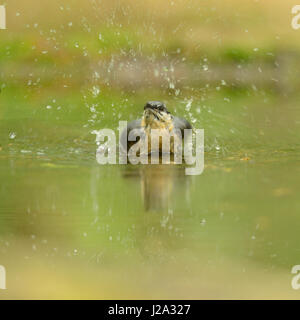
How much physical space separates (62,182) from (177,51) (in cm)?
773

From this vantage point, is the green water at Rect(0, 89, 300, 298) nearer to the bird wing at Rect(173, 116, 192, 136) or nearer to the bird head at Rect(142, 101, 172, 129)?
the bird wing at Rect(173, 116, 192, 136)

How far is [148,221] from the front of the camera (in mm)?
4832

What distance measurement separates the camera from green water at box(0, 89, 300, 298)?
388 centimetres

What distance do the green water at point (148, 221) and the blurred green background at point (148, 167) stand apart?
0.5 inches

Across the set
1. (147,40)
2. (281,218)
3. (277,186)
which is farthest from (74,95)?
(281,218)

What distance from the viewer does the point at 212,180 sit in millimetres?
6039

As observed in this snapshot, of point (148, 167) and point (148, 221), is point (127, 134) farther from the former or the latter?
point (148, 221)

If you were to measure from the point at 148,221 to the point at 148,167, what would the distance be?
187cm

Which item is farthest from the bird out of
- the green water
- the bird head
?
the green water

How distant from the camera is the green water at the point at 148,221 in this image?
12.7 ft

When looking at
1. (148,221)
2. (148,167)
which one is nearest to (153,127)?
(148,167)

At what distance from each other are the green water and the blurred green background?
0.04 ft

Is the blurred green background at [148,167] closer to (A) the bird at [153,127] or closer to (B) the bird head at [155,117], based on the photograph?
(A) the bird at [153,127]

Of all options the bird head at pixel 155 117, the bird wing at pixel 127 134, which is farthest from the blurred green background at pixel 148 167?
the bird head at pixel 155 117
